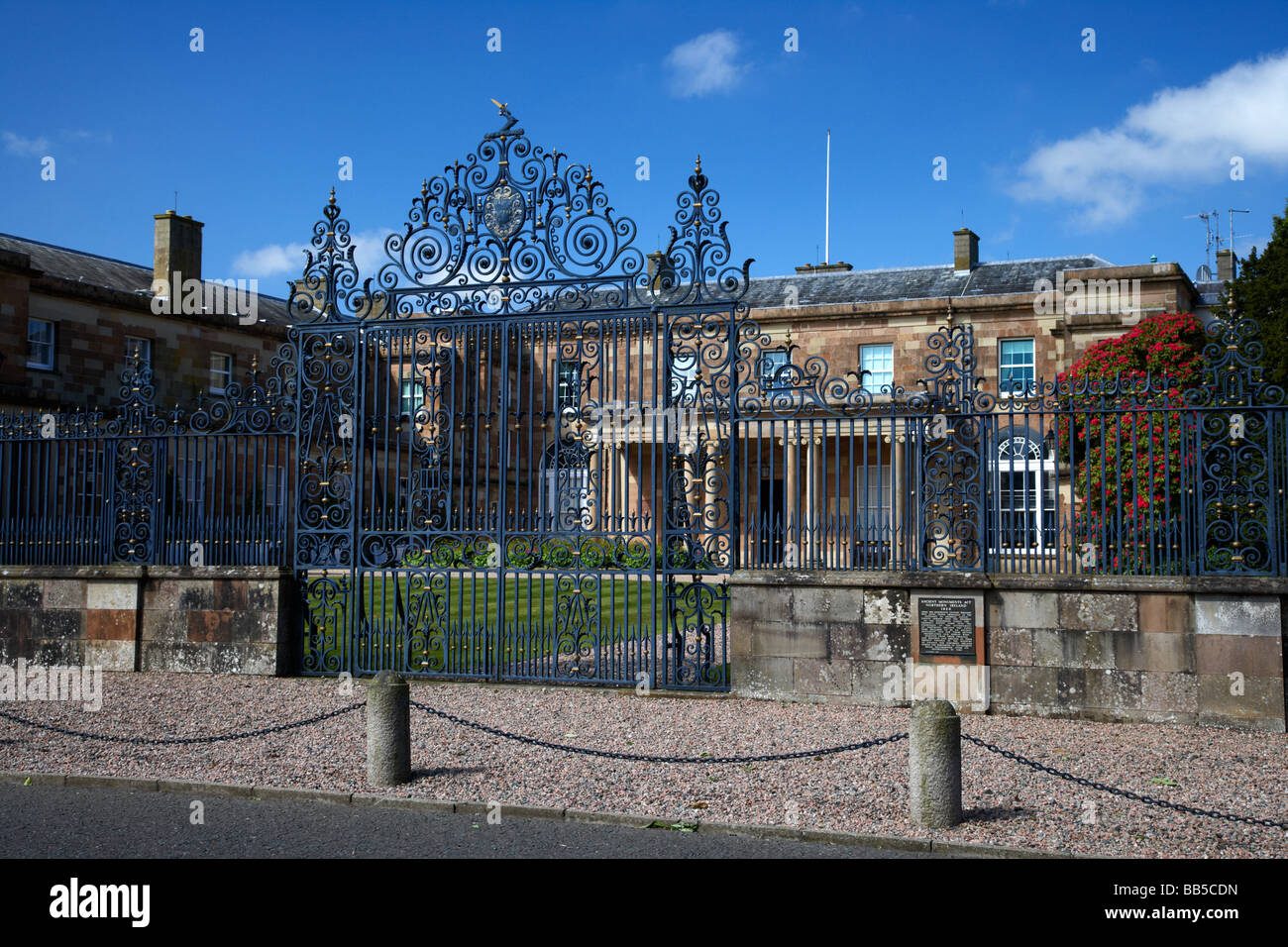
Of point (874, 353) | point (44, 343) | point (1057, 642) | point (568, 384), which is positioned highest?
point (874, 353)

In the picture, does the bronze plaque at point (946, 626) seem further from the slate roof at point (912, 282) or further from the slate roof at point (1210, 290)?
the slate roof at point (1210, 290)

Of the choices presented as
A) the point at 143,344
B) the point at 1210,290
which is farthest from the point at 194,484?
the point at 1210,290

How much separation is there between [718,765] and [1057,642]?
10.8ft

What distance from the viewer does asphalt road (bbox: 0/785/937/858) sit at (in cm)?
515

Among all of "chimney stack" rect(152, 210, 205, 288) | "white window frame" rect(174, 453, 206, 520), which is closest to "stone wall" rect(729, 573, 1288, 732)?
"white window frame" rect(174, 453, 206, 520)

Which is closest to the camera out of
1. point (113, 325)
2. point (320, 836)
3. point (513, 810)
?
point (320, 836)

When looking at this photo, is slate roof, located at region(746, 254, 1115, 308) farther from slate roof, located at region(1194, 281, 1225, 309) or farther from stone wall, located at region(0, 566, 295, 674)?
stone wall, located at region(0, 566, 295, 674)

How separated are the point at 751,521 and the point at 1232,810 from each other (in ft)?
15.6

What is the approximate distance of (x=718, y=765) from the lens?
6867mm

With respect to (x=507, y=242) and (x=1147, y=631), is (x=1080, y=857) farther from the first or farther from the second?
(x=507, y=242)

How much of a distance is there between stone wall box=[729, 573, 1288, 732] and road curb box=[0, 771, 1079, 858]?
3.57m

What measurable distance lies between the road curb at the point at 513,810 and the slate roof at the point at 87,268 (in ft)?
65.1

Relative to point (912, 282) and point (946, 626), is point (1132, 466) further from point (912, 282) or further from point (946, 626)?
point (912, 282)

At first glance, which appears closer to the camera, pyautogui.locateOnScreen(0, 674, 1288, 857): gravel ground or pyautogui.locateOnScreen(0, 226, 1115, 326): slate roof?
pyautogui.locateOnScreen(0, 674, 1288, 857): gravel ground
